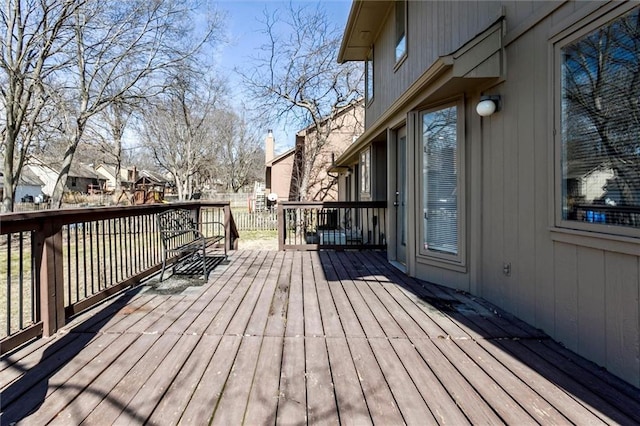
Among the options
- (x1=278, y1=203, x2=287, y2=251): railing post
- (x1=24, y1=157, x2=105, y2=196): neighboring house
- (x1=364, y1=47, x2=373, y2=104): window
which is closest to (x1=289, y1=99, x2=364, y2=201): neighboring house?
(x1=364, y1=47, x2=373, y2=104): window

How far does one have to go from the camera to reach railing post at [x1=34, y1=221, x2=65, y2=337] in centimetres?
251

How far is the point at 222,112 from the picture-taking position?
2798cm

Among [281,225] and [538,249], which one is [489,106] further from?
[281,225]

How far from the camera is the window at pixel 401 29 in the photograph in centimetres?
520

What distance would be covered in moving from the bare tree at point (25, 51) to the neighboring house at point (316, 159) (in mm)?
8697

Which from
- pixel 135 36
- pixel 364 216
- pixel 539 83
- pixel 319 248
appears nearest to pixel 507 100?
pixel 539 83

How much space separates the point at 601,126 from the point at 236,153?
36660 millimetres

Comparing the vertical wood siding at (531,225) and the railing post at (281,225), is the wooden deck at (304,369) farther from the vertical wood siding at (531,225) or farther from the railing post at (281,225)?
the railing post at (281,225)

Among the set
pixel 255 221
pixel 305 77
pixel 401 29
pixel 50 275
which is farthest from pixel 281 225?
pixel 305 77

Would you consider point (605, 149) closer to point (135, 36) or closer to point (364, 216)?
point (364, 216)

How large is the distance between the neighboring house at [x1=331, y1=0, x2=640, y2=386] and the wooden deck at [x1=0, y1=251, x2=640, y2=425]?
330 millimetres

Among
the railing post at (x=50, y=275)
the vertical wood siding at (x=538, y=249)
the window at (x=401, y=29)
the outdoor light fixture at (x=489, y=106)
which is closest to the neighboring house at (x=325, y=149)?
the window at (x=401, y=29)

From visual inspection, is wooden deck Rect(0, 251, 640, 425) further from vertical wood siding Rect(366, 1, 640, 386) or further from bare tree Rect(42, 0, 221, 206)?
bare tree Rect(42, 0, 221, 206)

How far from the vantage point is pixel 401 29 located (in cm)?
551
